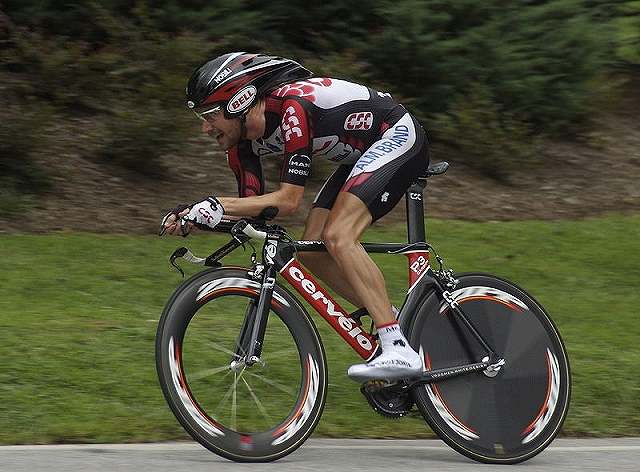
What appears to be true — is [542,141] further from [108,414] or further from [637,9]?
[108,414]

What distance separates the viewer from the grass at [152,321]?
668 cm

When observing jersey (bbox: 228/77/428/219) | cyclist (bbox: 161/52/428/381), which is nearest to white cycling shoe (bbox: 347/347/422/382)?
cyclist (bbox: 161/52/428/381)

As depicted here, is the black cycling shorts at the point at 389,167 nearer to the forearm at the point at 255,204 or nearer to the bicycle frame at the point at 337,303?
the bicycle frame at the point at 337,303

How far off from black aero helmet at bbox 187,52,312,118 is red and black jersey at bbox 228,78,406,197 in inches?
3.4

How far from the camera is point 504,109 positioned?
46.4 feet

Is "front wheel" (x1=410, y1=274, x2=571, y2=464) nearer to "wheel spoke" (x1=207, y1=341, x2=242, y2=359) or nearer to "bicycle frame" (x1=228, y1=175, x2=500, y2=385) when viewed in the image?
"bicycle frame" (x1=228, y1=175, x2=500, y2=385)

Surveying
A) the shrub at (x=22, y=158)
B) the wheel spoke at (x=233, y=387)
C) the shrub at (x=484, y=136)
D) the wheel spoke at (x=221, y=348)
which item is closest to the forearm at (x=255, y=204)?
the wheel spoke at (x=221, y=348)

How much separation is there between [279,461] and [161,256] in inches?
182

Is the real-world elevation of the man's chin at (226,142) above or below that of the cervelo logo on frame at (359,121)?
below

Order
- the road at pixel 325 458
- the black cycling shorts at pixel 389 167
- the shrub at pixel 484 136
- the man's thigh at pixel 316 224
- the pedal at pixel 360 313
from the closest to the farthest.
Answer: the road at pixel 325 458 → the black cycling shorts at pixel 389 167 → the pedal at pixel 360 313 → the man's thigh at pixel 316 224 → the shrub at pixel 484 136

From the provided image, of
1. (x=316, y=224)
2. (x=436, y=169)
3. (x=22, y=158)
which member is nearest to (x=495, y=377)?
(x=436, y=169)

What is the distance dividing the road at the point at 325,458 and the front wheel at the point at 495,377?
129 millimetres

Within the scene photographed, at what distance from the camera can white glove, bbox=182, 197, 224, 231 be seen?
5773 millimetres

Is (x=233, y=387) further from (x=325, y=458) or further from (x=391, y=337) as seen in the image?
(x=391, y=337)
